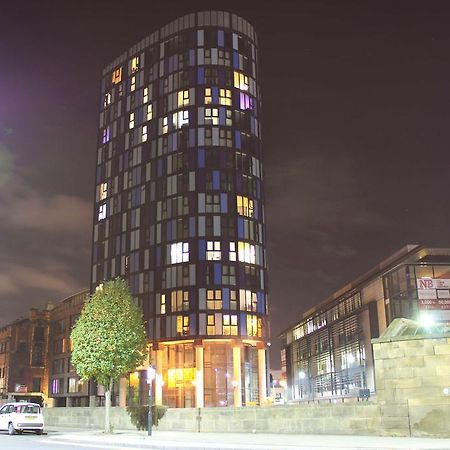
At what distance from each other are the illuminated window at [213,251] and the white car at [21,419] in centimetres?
5280

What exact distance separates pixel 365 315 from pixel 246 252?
73.1 ft

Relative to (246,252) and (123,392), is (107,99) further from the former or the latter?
(123,392)

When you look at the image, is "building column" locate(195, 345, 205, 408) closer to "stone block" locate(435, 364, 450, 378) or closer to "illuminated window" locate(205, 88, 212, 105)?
"illuminated window" locate(205, 88, 212, 105)

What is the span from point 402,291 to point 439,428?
40829 mm

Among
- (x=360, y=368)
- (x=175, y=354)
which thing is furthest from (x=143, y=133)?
(x=360, y=368)

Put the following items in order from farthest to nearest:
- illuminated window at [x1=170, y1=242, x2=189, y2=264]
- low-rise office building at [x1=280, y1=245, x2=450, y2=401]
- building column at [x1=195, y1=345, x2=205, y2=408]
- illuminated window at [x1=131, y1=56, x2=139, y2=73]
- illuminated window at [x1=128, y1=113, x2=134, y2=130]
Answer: illuminated window at [x1=131, y1=56, x2=139, y2=73] → illuminated window at [x1=128, y1=113, x2=134, y2=130] → illuminated window at [x1=170, y1=242, x2=189, y2=264] → building column at [x1=195, y1=345, x2=205, y2=408] → low-rise office building at [x1=280, y1=245, x2=450, y2=401]

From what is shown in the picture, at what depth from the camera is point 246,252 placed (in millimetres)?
89750

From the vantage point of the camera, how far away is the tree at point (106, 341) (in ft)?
133

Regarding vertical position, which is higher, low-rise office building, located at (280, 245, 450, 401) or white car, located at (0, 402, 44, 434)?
low-rise office building, located at (280, 245, 450, 401)

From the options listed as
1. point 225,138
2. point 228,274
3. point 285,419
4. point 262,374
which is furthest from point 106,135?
point 285,419

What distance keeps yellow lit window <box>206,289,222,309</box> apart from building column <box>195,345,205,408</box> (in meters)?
6.12

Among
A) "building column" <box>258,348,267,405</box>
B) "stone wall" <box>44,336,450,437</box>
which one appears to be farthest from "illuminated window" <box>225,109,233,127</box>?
"stone wall" <box>44,336,450,437</box>

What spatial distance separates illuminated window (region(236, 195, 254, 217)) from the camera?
91250 millimetres

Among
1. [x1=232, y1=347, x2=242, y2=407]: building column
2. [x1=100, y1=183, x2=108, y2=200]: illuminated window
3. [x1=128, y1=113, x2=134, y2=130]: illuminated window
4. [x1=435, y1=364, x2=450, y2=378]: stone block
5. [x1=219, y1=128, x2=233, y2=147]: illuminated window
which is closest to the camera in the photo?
[x1=435, y1=364, x2=450, y2=378]: stone block
